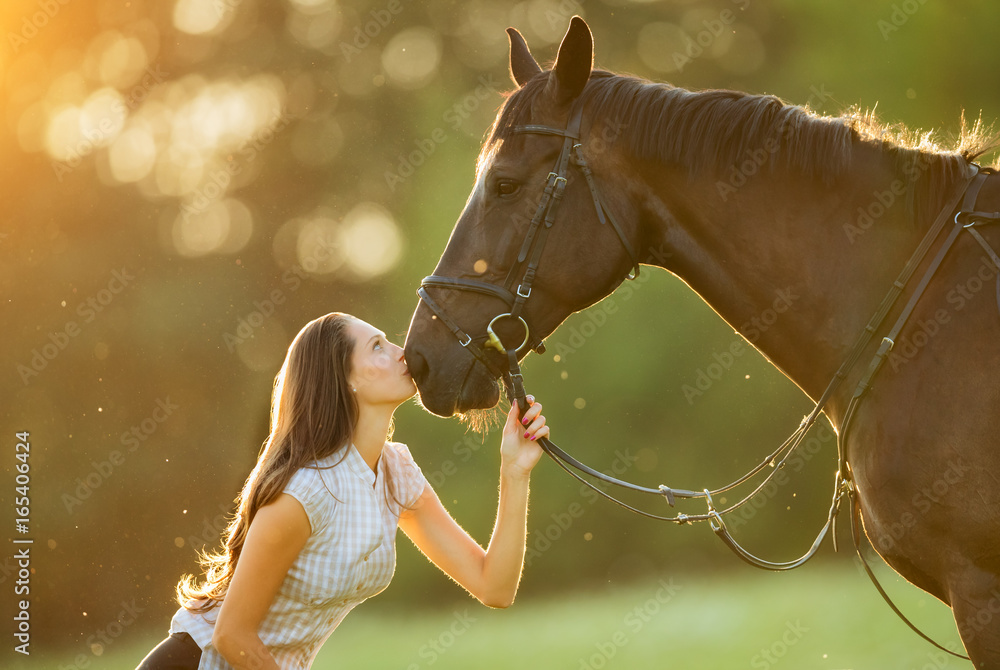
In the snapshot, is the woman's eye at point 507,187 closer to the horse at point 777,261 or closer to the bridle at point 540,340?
the horse at point 777,261

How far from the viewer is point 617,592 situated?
43.1ft

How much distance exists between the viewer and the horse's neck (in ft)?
7.88

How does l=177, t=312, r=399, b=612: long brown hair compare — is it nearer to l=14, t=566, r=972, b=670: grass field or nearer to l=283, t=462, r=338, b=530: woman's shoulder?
l=283, t=462, r=338, b=530: woman's shoulder

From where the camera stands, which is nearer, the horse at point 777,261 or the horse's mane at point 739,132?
the horse at point 777,261

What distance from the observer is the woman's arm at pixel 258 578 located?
99.5 inches

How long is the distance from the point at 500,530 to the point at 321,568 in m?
0.71

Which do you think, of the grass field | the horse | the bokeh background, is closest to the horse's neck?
the horse

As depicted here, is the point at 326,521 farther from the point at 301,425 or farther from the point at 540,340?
the point at 540,340

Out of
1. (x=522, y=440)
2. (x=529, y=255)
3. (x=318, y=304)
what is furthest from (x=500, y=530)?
(x=318, y=304)

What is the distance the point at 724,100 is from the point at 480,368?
3.94 ft

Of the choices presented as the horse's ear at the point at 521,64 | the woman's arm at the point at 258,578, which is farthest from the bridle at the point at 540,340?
the woman's arm at the point at 258,578

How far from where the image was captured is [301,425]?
2.91 meters

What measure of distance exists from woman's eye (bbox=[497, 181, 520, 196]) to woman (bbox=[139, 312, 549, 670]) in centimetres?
74

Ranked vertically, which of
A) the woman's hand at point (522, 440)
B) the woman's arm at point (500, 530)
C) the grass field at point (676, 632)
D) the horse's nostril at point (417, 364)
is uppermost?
the horse's nostril at point (417, 364)
